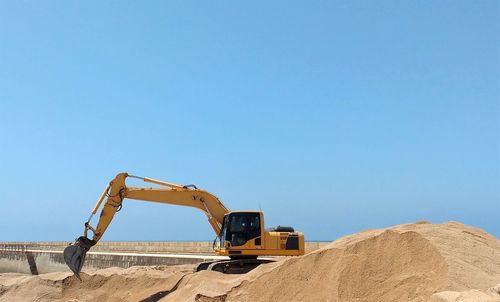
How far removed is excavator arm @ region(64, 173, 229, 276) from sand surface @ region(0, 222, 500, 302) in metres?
3.27

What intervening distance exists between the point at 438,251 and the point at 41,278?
16.4 metres

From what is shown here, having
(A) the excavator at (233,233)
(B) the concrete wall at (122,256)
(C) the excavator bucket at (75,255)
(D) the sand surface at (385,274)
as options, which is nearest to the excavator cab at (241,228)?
(A) the excavator at (233,233)

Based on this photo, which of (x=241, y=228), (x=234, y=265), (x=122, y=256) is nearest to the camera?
(x=234, y=265)

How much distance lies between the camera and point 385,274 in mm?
10023

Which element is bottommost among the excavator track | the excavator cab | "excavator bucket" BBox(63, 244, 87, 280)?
the excavator track

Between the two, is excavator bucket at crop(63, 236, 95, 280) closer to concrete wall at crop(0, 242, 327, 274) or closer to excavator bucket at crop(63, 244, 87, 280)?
excavator bucket at crop(63, 244, 87, 280)

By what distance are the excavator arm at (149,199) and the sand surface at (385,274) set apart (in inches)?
129

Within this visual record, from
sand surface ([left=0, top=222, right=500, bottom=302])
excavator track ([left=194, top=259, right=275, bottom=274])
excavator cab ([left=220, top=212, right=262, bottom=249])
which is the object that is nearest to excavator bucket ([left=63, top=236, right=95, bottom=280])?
sand surface ([left=0, top=222, right=500, bottom=302])

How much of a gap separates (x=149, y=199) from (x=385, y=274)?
9811mm

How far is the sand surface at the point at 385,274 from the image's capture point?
9000 millimetres

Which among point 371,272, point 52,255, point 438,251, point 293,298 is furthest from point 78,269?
point 52,255

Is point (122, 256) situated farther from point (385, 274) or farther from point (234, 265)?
point (385, 274)

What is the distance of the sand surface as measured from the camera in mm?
9000

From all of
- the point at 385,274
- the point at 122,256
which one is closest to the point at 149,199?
the point at 385,274
